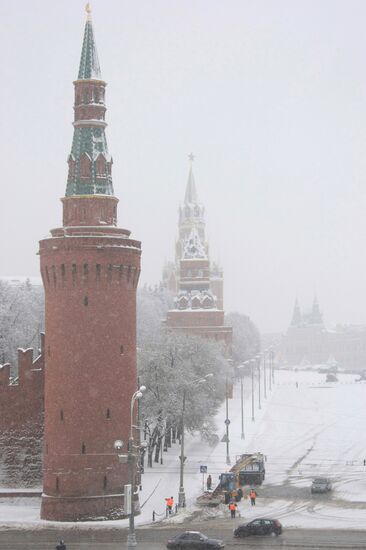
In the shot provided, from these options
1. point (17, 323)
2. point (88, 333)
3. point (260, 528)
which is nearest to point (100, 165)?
point (88, 333)

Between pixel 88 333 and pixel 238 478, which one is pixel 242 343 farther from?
pixel 88 333

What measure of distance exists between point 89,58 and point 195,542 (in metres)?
27.9

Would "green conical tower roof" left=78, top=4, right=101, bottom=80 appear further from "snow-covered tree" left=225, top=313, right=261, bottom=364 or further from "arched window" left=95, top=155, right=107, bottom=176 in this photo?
"snow-covered tree" left=225, top=313, right=261, bottom=364

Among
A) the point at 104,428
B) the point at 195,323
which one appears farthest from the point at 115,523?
the point at 195,323

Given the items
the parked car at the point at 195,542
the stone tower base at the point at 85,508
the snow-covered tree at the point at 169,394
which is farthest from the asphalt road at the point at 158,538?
the snow-covered tree at the point at 169,394

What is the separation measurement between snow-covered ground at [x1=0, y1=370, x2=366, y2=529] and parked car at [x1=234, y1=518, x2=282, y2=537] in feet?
10.8

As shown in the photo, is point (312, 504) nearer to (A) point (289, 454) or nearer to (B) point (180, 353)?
(A) point (289, 454)

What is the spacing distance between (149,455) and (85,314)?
21.3 meters

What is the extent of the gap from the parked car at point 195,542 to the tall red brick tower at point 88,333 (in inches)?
397

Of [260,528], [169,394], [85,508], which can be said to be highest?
[169,394]

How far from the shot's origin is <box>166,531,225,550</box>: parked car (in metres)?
44.9

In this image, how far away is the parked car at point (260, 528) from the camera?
48188mm

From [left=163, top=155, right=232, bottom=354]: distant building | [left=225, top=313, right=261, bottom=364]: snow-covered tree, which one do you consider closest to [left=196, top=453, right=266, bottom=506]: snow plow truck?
[left=163, top=155, right=232, bottom=354]: distant building

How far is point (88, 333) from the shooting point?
5566 centimetres
